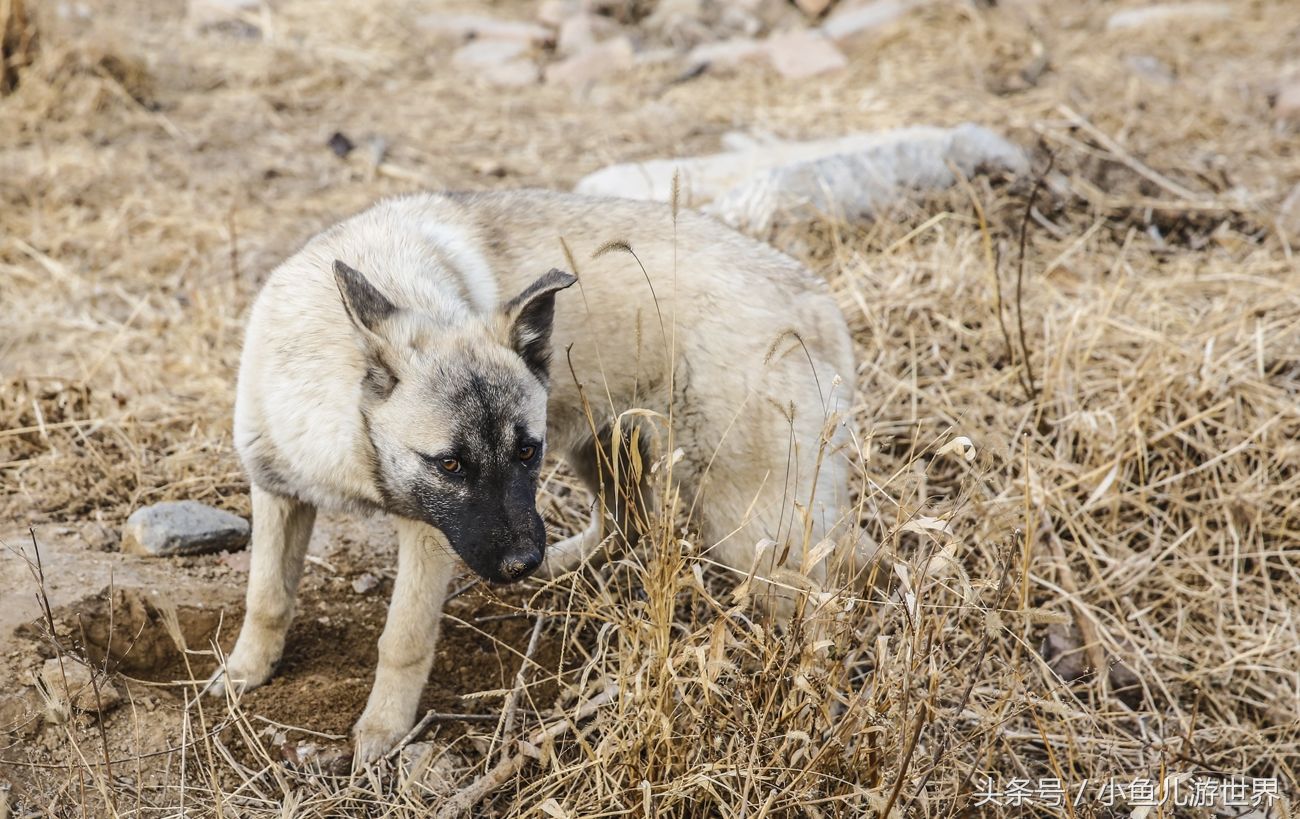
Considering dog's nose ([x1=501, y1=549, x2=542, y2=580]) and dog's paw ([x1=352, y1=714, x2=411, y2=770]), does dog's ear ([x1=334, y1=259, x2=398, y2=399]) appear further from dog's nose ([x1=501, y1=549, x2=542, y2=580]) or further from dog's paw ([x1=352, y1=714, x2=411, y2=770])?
dog's paw ([x1=352, y1=714, x2=411, y2=770])

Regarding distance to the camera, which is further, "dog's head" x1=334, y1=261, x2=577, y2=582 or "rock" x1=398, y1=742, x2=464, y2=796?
"rock" x1=398, y1=742, x2=464, y2=796

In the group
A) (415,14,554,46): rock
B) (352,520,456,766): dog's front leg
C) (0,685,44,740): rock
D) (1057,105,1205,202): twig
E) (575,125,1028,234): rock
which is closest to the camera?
(0,685,44,740): rock

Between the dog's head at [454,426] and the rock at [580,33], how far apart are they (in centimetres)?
622

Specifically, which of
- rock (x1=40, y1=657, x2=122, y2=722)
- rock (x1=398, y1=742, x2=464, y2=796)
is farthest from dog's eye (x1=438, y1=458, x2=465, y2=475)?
rock (x1=40, y1=657, x2=122, y2=722)

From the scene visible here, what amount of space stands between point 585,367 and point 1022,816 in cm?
180

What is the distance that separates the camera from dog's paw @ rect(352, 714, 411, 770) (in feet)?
10.3

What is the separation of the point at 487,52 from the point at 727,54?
1867mm

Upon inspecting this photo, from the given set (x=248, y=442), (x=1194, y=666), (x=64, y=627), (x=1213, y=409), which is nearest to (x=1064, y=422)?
(x=1213, y=409)

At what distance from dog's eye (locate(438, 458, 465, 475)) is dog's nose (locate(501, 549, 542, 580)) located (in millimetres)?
Answer: 259

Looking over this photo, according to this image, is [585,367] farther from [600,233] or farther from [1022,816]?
[1022,816]

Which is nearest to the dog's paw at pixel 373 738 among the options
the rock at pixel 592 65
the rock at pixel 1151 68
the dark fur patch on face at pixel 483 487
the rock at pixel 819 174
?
the dark fur patch on face at pixel 483 487

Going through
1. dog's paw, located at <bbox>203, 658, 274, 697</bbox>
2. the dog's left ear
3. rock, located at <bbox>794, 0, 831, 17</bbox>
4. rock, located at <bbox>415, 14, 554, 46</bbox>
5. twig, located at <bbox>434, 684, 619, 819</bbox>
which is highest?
the dog's left ear

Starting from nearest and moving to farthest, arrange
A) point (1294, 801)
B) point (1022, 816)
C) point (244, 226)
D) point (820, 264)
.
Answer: point (1022, 816) < point (1294, 801) < point (820, 264) < point (244, 226)

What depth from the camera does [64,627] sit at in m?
3.29
